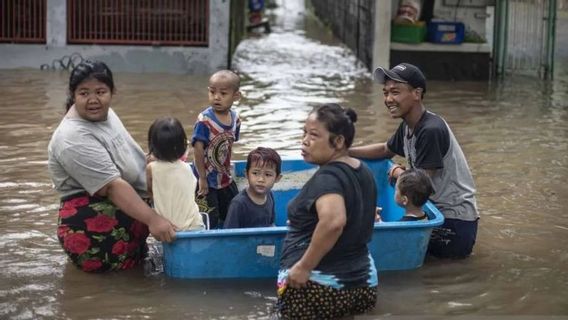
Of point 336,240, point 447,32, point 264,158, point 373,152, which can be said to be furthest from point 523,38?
point 336,240

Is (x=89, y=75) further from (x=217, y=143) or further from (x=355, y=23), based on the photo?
(x=355, y=23)

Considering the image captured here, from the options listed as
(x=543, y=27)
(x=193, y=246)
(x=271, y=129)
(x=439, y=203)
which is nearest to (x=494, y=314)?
(x=439, y=203)

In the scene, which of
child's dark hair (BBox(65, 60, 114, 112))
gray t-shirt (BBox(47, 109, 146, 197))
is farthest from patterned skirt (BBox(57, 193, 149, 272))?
child's dark hair (BBox(65, 60, 114, 112))

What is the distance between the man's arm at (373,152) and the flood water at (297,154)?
37.0 inches

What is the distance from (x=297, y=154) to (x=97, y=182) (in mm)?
4097

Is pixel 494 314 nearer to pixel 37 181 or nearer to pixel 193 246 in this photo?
pixel 193 246

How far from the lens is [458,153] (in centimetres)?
638

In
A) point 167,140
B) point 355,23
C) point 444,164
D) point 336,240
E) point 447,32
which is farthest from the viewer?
point 355,23

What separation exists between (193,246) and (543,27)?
12207mm

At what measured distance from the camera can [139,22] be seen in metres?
16.2

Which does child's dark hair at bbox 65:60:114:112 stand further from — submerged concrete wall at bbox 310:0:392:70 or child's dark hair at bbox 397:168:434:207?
submerged concrete wall at bbox 310:0:392:70

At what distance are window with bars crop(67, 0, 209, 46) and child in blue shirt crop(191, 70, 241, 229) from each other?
9.71m

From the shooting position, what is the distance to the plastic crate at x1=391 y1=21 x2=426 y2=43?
52.9ft

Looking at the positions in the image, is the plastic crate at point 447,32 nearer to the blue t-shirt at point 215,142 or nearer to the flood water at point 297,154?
the flood water at point 297,154
